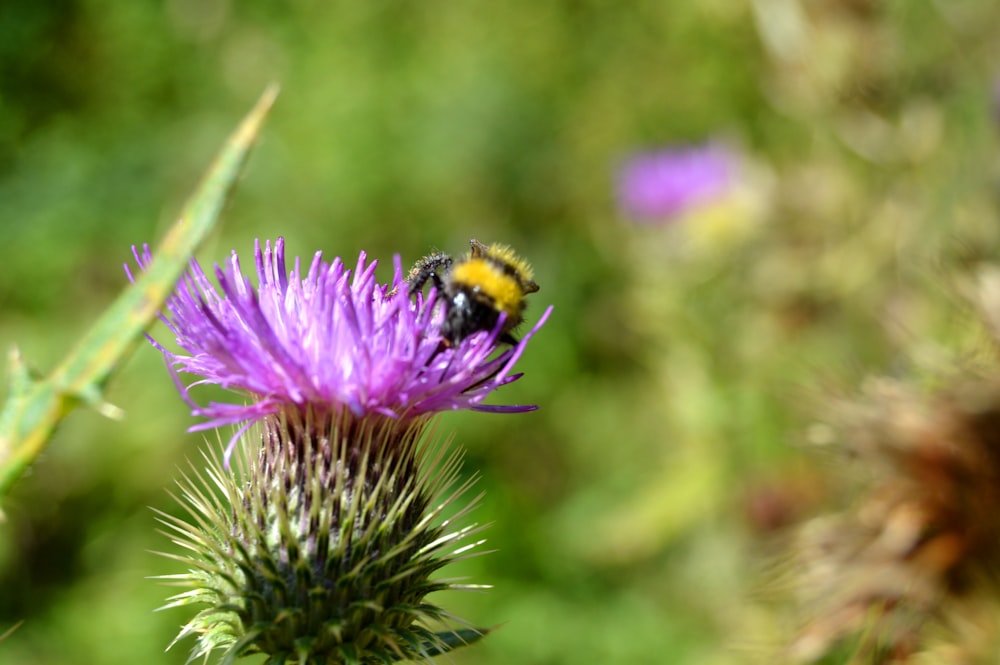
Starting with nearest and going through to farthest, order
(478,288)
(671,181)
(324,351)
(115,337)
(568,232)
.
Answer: (115,337), (324,351), (478,288), (671,181), (568,232)

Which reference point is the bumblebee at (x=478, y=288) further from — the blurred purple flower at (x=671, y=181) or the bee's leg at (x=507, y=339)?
the blurred purple flower at (x=671, y=181)

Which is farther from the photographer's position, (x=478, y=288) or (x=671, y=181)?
(x=671, y=181)

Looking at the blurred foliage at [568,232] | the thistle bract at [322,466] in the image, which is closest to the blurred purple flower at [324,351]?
the thistle bract at [322,466]

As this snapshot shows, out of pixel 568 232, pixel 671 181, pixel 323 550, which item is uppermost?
pixel 671 181

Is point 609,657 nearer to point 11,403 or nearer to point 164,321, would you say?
point 164,321

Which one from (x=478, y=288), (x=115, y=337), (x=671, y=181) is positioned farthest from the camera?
(x=671, y=181)

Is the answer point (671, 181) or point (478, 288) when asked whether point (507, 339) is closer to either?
point (478, 288)

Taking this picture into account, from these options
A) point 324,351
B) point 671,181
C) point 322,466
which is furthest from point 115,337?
point 671,181

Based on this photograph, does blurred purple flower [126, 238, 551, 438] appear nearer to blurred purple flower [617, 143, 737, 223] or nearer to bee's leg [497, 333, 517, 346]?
bee's leg [497, 333, 517, 346]
